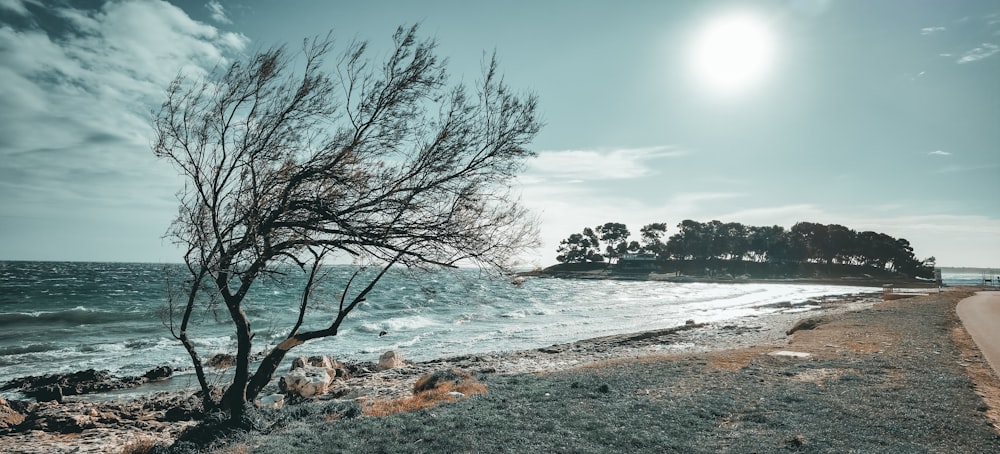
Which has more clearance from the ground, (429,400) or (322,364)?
(429,400)

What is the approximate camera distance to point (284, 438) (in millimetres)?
7637

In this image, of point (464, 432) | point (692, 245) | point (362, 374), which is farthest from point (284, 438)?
point (692, 245)

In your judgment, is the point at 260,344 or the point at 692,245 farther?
the point at 692,245

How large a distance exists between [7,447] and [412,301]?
41.5 metres

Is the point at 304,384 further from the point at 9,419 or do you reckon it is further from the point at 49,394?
the point at 49,394

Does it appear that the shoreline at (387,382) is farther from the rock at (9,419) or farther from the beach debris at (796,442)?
the beach debris at (796,442)

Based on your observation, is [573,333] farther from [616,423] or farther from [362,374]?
[616,423]

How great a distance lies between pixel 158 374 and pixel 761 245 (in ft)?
493

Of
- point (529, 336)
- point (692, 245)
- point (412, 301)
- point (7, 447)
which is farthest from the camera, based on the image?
point (692, 245)

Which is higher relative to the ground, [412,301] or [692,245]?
[692,245]

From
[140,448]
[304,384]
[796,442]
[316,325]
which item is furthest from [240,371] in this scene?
[316,325]

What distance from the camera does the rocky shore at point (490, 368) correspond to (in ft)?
32.3

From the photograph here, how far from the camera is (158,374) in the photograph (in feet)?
56.5

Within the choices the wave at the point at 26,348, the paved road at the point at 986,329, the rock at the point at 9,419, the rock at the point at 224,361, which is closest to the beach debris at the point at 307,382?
the rock at the point at 224,361
